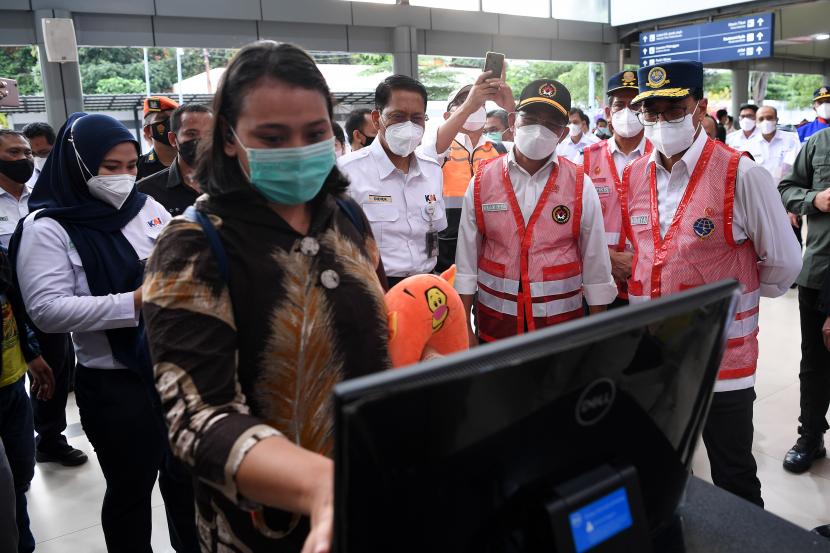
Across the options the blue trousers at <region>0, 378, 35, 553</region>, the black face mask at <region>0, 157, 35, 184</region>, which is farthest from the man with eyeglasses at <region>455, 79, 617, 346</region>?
the black face mask at <region>0, 157, 35, 184</region>

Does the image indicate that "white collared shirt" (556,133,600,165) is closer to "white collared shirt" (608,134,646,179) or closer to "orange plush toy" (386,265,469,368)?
"white collared shirt" (608,134,646,179)

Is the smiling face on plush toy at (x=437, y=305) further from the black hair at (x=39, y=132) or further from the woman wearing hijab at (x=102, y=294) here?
the black hair at (x=39, y=132)

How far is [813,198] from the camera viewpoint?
8.41 feet

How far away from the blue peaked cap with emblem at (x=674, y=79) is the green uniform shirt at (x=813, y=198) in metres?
0.86

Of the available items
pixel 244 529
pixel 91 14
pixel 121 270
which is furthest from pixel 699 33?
pixel 244 529

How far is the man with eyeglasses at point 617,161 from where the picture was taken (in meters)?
2.79

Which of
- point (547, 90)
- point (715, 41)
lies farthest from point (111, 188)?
point (715, 41)

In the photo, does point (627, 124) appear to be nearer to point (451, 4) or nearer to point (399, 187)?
point (399, 187)

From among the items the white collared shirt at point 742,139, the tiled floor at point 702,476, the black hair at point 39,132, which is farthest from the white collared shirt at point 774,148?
the black hair at point 39,132

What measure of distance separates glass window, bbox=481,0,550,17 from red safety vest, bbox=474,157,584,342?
8.00m

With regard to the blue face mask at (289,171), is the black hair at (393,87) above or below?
above

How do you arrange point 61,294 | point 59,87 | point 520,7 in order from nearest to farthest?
point 61,294, point 59,87, point 520,7

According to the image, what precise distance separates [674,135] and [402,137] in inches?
46.9

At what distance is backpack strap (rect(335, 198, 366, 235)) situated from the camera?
3.70 ft
